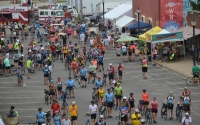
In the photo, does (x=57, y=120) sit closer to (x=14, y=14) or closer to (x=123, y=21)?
(x=123, y=21)

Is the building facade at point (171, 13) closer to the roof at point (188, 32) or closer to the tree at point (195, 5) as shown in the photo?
the tree at point (195, 5)

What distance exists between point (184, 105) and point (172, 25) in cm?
2647

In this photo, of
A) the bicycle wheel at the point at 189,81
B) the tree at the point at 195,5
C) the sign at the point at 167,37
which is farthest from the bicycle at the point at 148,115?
the tree at the point at 195,5

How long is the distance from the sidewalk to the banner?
6813 millimetres

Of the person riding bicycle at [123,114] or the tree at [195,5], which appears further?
the tree at [195,5]

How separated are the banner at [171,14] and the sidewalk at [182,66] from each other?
268 inches

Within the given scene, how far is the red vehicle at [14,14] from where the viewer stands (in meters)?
83.4

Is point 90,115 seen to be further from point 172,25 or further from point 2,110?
point 172,25

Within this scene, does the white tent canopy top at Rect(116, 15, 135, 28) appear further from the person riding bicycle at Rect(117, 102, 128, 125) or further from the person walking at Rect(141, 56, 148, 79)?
the person riding bicycle at Rect(117, 102, 128, 125)

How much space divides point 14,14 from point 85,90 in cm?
4352

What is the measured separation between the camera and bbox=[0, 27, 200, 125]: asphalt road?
3597 cm

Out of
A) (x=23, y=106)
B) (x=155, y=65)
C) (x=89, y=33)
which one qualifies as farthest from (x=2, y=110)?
(x=89, y=33)

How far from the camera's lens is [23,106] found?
38094 mm

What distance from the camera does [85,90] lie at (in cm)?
4191
